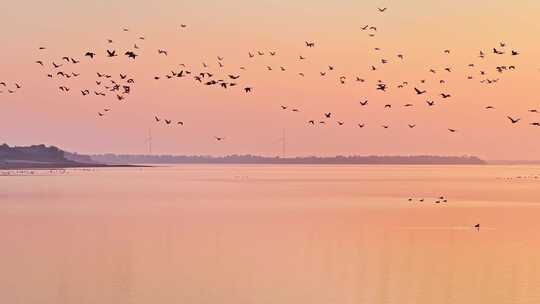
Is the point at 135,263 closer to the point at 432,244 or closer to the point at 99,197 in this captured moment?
the point at 432,244

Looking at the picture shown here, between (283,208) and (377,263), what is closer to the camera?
(377,263)

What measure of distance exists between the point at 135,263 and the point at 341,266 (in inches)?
364

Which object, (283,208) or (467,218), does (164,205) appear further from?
(467,218)

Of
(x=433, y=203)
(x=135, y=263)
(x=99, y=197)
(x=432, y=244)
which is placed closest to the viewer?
(x=135, y=263)

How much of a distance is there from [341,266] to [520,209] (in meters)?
45.2

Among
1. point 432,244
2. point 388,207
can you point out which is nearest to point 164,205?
point 388,207

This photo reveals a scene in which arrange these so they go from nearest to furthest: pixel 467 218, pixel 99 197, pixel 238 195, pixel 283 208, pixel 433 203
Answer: pixel 467 218 → pixel 283 208 → pixel 433 203 → pixel 99 197 → pixel 238 195

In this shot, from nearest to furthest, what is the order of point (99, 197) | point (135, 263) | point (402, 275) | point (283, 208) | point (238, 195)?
point (402, 275) < point (135, 263) < point (283, 208) < point (99, 197) < point (238, 195)

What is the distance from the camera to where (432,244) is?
55438 mm

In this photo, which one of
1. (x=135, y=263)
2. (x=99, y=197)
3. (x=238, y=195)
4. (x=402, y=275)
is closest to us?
(x=402, y=275)

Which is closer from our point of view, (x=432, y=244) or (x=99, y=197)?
(x=432, y=244)

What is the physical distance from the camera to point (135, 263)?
4572 centimetres

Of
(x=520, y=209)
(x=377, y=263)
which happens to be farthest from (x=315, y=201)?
(x=377, y=263)

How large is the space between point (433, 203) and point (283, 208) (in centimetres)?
1831
